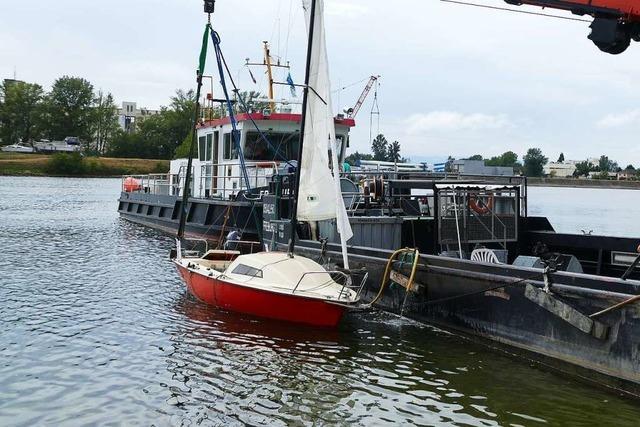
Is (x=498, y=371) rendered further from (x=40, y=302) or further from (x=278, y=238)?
(x=40, y=302)

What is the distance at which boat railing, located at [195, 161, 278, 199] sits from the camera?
949 inches

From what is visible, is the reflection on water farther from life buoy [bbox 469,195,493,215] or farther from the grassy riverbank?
the grassy riverbank

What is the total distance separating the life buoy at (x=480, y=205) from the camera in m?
15.3

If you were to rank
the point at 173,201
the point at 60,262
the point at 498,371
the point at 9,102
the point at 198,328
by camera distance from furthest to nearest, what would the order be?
the point at 9,102
the point at 173,201
the point at 60,262
the point at 198,328
the point at 498,371

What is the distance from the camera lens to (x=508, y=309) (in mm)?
11664

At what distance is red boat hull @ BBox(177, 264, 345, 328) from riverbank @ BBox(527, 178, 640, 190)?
139294mm

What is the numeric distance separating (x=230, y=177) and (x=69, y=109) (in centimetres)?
14064

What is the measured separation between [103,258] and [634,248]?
55.3 ft

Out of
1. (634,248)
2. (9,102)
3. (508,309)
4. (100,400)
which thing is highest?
(9,102)

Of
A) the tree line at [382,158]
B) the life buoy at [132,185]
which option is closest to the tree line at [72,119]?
the tree line at [382,158]

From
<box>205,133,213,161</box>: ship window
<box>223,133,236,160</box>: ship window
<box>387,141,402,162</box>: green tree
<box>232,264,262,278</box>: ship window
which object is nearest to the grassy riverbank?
<box>387,141,402,162</box>: green tree

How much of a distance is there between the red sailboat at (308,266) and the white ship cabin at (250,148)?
26.3 feet

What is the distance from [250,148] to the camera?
25.6m

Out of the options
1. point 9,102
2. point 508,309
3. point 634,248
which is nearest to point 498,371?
point 508,309
